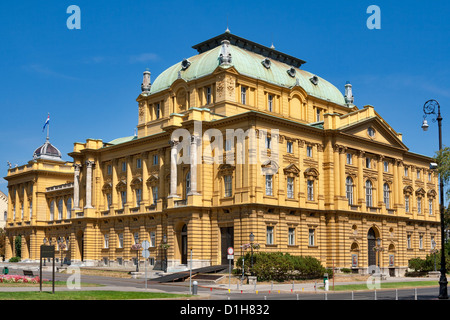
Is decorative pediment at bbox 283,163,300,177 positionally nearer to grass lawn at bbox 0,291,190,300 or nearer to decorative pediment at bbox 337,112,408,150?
decorative pediment at bbox 337,112,408,150

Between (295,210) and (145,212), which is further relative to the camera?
(145,212)

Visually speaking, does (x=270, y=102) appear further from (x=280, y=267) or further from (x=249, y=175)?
(x=280, y=267)

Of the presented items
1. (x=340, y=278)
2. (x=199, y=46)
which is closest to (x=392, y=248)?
(x=340, y=278)

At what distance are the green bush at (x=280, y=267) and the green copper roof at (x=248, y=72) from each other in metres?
24.3

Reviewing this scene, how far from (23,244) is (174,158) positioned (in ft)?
164

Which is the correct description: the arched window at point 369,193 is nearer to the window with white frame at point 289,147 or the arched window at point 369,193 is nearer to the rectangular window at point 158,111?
the window with white frame at point 289,147

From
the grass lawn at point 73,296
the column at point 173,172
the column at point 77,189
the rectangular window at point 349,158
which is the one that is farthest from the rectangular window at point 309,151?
the grass lawn at point 73,296

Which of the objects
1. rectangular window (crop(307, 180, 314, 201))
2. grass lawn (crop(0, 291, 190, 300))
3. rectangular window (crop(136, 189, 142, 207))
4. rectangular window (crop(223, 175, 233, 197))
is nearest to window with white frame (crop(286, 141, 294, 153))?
rectangular window (crop(307, 180, 314, 201))

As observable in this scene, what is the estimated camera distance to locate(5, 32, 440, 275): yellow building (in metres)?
64.1

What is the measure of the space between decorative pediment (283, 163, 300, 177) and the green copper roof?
43.2ft

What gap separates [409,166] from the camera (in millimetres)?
85875

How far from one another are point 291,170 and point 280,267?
13414mm
